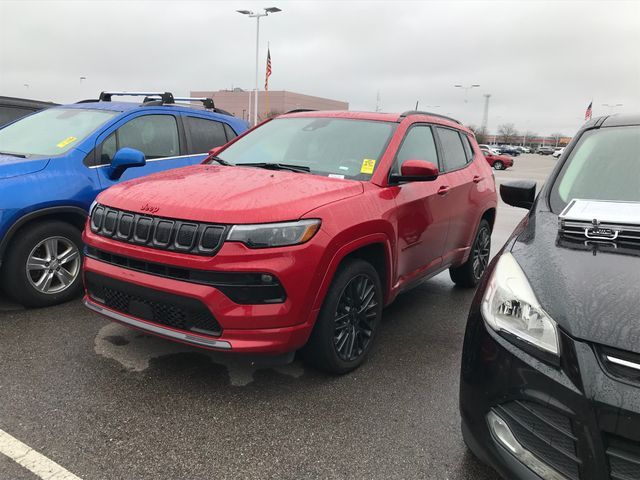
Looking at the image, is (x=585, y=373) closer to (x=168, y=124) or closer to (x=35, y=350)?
(x=35, y=350)

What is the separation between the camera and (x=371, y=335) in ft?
11.5

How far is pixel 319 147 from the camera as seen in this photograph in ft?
12.9

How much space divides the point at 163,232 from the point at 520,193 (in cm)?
230

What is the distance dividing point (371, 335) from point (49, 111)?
4.34m

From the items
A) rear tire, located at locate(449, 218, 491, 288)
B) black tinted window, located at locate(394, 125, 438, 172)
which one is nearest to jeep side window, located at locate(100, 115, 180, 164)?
black tinted window, located at locate(394, 125, 438, 172)

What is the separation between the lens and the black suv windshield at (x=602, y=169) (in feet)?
9.35

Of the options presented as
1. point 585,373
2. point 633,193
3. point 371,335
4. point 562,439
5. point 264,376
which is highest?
point 633,193

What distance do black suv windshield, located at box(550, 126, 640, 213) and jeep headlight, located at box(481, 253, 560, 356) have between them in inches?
30.7

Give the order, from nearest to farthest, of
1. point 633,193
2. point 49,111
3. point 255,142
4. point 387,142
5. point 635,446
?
point 635,446
point 633,193
point 387,142
point 255,142
point 49,111

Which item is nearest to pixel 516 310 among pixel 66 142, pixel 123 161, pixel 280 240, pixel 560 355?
pixel 560 355

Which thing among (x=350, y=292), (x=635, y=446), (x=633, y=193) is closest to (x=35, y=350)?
(x=350, y=292)

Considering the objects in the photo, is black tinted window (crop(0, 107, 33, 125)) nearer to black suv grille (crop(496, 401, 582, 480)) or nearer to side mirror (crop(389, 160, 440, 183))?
side mirror (crop(389, 160, 440, 183))

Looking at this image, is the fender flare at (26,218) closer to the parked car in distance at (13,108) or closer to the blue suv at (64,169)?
the blue suv at (64,169)

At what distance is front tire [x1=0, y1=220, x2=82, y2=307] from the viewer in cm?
401
